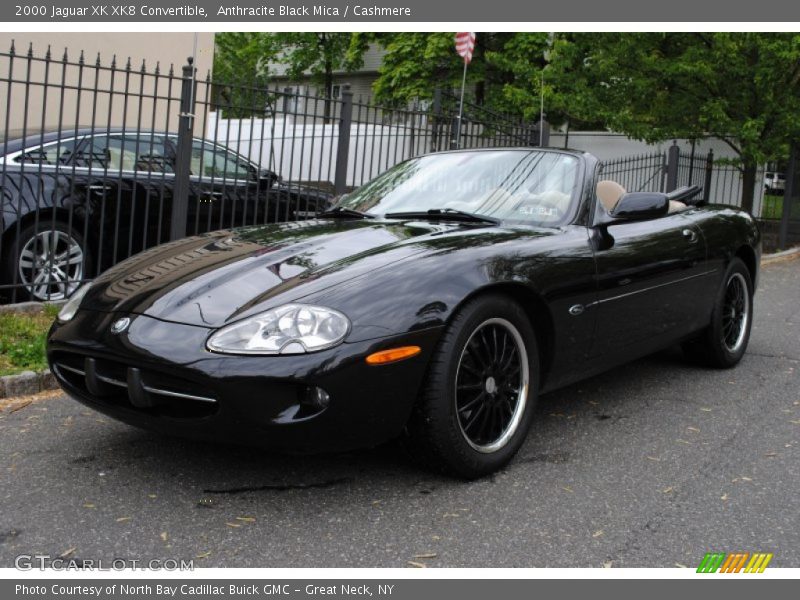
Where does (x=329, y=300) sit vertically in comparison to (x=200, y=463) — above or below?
above

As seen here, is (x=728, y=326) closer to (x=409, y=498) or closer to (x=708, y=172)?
(x=409, y=498)

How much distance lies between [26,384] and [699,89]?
12000mm

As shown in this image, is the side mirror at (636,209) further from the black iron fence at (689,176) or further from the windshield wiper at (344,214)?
the black iron fence at (689,176)

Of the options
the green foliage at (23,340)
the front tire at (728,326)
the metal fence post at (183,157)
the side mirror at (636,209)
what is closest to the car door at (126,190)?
the metal fence post at (183,157)

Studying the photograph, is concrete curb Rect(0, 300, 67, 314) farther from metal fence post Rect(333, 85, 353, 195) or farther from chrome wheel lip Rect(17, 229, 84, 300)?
metal fence post Rect(333, 85, 353, 195)

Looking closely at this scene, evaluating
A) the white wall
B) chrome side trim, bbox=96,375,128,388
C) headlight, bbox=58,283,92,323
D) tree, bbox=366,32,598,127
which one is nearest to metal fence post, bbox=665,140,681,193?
the white wall

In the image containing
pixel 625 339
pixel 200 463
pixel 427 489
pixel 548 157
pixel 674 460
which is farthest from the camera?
pixel 548 157

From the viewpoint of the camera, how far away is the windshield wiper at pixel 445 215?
4.02 meters

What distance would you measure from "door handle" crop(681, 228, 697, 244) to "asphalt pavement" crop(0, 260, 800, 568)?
3.41 feet

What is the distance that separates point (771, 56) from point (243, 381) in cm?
1208

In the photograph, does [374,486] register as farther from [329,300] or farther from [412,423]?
[329,300]

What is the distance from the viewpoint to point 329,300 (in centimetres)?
296

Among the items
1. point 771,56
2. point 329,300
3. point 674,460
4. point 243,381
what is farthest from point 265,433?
point 771,56
